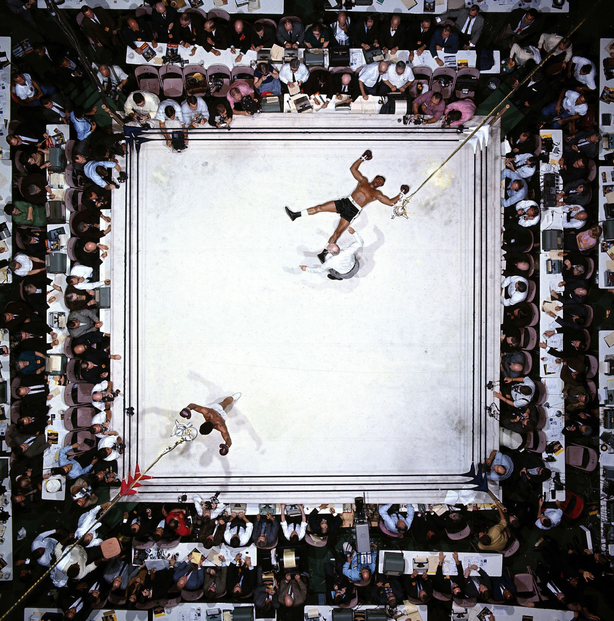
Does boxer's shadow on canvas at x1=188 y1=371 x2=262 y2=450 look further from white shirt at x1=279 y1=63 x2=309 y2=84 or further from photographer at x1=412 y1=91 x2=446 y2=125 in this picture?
photographer at x1=412 y1=91 x2=446 y2=125

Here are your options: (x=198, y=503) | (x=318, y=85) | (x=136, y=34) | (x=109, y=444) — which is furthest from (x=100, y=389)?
(x=318, y=85)

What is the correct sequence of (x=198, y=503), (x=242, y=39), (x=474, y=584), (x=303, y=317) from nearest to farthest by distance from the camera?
(x=242, y=39), (x=474, y=584), (x=198, y=503), (x=303, y=317)

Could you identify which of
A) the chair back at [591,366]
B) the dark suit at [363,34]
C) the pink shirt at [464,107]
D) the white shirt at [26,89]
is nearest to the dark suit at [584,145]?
the pink shirt at [464,107]

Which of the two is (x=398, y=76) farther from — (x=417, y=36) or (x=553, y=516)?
(x=553, y=516)

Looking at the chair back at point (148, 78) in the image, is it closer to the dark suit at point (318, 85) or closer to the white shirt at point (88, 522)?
the dark suit at point (318, 85)

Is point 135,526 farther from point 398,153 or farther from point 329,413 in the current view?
point 398,153

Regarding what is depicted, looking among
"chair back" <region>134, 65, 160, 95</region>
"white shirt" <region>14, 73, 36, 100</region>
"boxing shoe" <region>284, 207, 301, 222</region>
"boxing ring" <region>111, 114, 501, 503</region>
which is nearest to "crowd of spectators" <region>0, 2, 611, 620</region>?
"white shirt" <region>14, 73, 36, 100</region>
